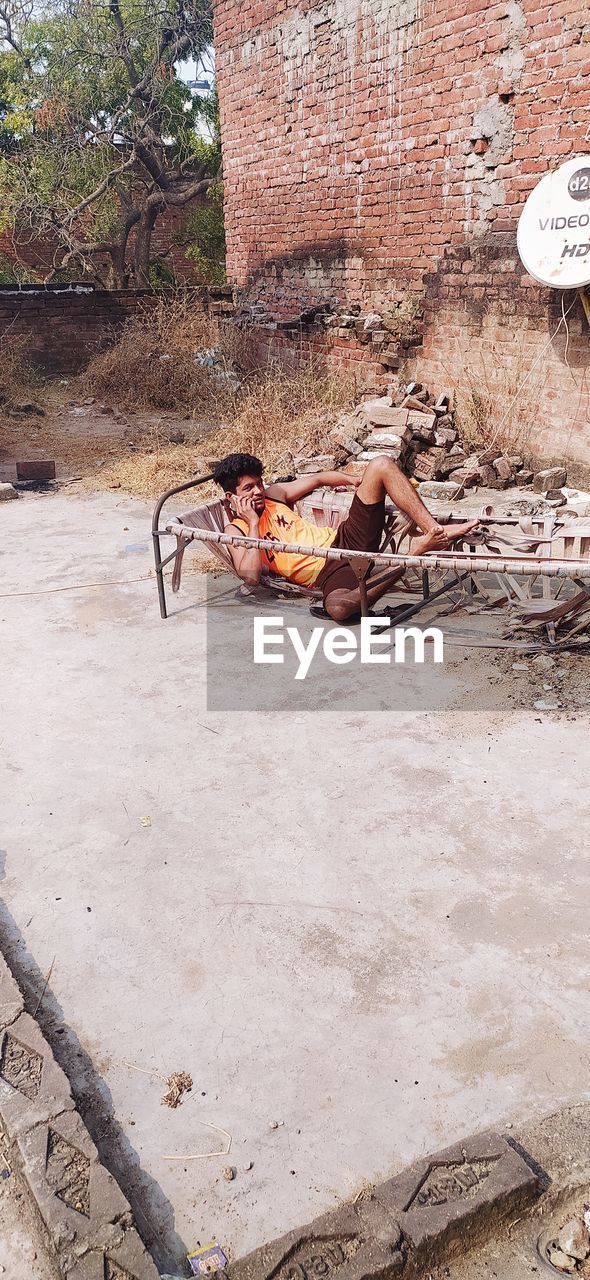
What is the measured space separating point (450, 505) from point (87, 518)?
2.82 meters

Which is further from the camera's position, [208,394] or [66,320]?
[66,320]

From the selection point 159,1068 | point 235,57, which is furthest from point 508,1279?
point 235,57

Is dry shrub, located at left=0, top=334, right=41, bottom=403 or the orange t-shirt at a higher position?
dry shrub, located at left=0, top=334, right=41, bottom=403

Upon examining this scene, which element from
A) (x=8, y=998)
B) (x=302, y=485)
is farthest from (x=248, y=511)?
(x=8, y=998)

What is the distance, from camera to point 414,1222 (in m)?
1.77

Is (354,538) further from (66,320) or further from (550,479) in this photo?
(66,320)

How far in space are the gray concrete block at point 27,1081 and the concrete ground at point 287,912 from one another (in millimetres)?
122

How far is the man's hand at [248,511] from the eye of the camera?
4.78 meters

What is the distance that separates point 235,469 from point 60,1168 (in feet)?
11.5

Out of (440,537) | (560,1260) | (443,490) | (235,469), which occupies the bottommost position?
(560,1260)

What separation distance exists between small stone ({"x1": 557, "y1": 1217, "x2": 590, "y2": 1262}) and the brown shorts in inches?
126

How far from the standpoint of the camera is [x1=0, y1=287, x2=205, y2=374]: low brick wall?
12812 mm

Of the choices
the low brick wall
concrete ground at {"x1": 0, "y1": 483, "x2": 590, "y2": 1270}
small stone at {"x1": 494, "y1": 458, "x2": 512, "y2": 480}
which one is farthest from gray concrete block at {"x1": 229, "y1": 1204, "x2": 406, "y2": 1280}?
the low brick wall

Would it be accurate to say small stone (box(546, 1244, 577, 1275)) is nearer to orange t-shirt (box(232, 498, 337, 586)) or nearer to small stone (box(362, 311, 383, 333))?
orange t-shirt (box(232, 498, 337, 586))
